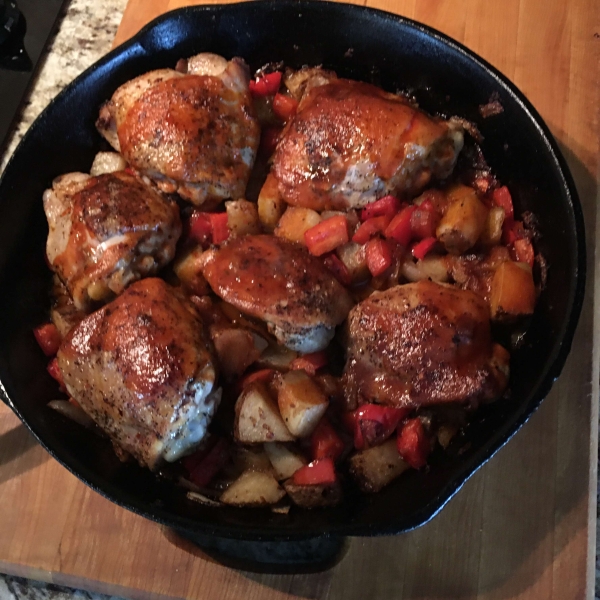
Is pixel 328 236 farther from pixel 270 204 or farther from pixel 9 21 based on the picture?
pixel 9 21

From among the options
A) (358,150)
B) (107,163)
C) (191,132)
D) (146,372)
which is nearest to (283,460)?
(146,372)

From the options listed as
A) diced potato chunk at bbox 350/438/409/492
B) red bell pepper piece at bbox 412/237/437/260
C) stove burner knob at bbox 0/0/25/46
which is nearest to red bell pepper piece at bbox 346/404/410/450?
diced potato chunk at bbox 350/438/409/492

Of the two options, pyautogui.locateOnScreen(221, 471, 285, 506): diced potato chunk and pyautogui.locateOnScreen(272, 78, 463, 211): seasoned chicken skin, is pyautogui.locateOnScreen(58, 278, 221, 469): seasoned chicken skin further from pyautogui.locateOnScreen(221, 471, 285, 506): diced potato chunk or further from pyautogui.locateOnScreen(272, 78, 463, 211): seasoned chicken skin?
pyautogui.locateOnScreen(272, 78, 463, 211): seasoned chicken skin

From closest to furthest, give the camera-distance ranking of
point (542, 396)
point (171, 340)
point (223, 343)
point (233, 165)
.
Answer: point (542, 396) < point (171, 340) < point (223, 343) < point (233, 165)

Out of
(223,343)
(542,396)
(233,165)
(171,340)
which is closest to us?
(542,396)

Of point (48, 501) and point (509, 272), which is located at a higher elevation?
point (509, 272)

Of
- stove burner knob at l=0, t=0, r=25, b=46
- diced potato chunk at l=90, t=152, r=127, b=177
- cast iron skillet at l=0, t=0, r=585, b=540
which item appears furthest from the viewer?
stove burner knob at l=0, t=0, r=25, b=46

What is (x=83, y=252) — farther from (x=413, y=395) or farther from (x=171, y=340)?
(x=413, y=395)

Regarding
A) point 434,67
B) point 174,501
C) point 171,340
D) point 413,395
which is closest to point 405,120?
point 434,67
